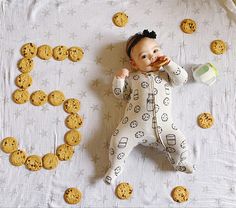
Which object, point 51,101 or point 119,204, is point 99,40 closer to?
point 51,101

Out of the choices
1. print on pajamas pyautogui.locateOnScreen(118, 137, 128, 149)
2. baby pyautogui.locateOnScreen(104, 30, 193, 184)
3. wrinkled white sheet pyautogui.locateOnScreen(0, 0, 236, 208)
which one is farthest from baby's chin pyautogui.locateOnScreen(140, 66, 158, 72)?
print on pajamas pyautogui.locateOnScreen(118, 137, 128, 149)

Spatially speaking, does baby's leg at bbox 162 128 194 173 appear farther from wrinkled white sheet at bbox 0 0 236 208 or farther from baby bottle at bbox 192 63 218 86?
baby bottle at bbox 192 63 218 86

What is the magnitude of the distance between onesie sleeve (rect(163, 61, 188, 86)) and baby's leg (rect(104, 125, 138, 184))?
0.68 feet

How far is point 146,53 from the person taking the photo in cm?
119

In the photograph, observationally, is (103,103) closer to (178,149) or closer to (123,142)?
(123,142)

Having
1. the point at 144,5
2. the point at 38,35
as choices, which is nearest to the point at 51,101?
the point at 38,35

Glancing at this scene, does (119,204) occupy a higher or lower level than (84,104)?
lower

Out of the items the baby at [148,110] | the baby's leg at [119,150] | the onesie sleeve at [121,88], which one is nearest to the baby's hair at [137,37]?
the baby at [148,110]

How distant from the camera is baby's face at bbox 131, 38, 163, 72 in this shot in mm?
1191

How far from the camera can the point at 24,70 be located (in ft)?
4.20

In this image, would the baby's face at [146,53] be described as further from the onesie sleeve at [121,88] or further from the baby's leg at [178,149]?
the baby's leg at [178,149]

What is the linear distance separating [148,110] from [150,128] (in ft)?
0.17

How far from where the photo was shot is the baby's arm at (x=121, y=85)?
122 cm

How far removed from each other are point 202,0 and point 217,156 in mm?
539
